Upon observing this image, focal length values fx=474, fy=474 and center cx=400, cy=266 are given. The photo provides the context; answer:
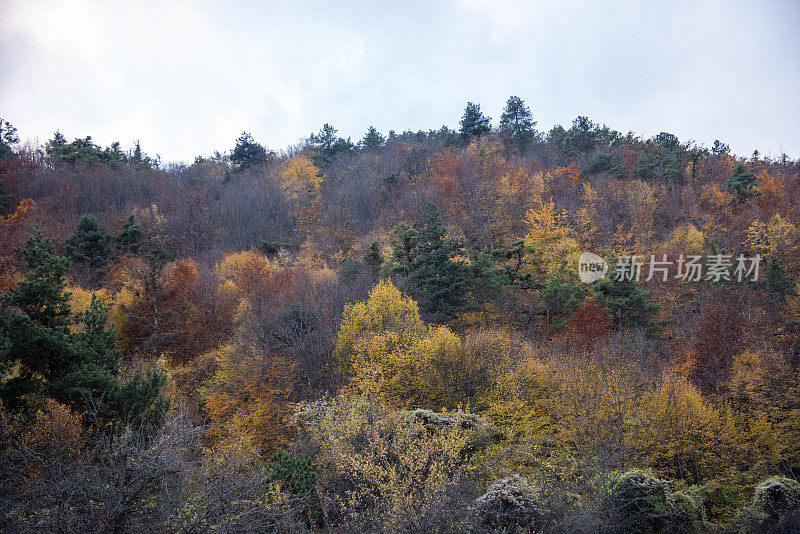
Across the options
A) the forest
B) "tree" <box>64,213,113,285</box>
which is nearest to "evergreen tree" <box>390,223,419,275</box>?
the forest

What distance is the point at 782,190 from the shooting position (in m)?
47.5

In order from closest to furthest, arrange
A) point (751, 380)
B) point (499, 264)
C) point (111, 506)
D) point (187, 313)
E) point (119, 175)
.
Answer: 1. point (111, 506)
2. point (751, 380)
3. point (187, 313)
4. point (499, 264)
5. point (119, 175)

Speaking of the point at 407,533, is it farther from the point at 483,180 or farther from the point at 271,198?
the point at 271,198

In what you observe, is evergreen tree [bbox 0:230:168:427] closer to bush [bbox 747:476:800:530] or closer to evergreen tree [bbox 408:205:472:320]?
evergreen tree [bbox 408:205:472:320]

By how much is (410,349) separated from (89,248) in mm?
29576

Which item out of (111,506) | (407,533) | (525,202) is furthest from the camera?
(525,202)

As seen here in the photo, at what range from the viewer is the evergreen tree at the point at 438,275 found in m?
31.3

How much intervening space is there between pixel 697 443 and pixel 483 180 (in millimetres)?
38005

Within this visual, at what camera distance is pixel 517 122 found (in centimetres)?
6619

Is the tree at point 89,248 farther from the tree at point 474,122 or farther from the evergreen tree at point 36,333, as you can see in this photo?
the tree at point 474,122

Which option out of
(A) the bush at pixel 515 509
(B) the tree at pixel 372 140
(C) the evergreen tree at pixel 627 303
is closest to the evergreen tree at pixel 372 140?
(B) the tree at pixel 372 140

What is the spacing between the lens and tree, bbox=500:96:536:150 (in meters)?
64.8

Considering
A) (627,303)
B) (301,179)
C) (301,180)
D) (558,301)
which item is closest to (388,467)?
(627,303)

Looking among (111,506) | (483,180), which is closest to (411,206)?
(483,180)
